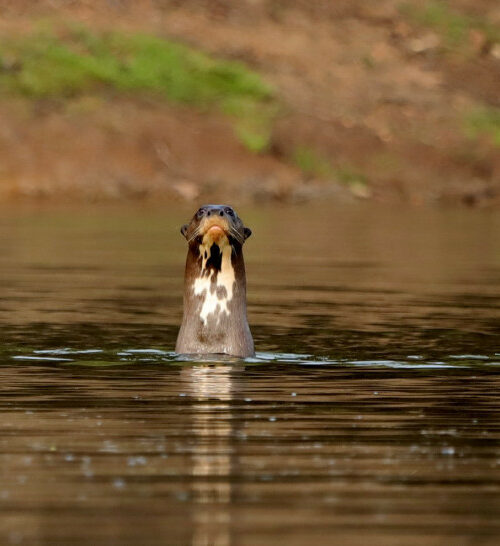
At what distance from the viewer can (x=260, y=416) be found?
13.3 metres

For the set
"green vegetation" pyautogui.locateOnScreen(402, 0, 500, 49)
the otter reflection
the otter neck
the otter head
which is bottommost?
the otter reflection

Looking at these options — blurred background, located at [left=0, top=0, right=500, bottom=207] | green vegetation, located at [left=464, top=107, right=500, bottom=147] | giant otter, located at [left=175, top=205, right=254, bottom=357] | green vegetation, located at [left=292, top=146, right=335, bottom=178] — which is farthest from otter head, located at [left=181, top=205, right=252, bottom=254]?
green vegetation, located at [left=464, top=107, right=500, bottom=147]

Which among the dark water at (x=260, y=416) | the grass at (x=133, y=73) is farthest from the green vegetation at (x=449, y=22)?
the dark water at (x=260, y=416)

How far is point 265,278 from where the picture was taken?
29969 millimetres

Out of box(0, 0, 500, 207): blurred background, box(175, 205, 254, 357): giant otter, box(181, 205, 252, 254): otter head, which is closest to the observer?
box(181, 205, 252, 254): otter head

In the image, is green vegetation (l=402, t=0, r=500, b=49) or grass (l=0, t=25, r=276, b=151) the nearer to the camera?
grass (l=0, t=25, r=276, b=151)

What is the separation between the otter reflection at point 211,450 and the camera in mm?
9375

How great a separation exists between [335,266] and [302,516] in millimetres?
23159

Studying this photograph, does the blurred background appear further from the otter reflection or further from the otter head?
the otter reflection

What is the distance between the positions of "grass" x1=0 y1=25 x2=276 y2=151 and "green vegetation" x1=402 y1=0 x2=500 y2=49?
31.8ft

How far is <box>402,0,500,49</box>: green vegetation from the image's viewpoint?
244ft

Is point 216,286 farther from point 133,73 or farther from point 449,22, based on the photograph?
point 449,22

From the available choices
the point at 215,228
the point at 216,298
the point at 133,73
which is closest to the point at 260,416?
the point at 215,228

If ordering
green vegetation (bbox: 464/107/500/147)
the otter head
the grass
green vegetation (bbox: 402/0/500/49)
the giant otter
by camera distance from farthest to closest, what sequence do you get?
green vegetation (bbox: 402/0/500/49)
green vegetation (bbox: 464/107/500/147)
the grass
the giant otter
the otter head
